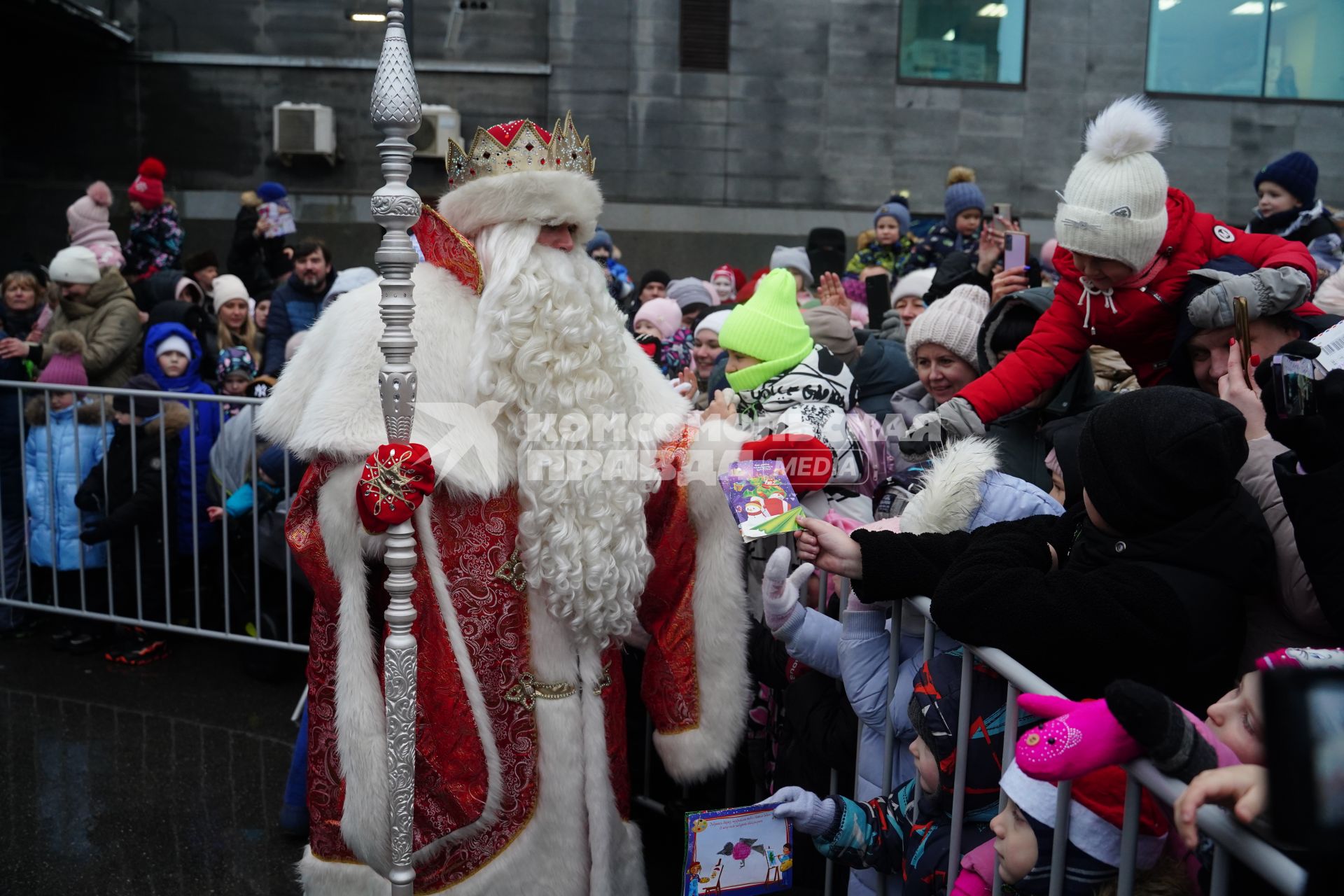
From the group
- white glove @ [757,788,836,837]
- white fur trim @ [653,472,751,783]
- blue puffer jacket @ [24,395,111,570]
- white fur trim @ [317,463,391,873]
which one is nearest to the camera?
white glove @ [757,788,836,837]

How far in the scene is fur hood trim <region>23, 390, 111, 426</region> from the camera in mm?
5887

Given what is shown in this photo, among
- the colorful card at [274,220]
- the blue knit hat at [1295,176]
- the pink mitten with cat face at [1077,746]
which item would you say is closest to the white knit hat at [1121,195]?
the pink mitten with cat face at [1077,746]

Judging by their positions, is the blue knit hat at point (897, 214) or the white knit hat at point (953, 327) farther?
the blue knit hat at point (897, 214)

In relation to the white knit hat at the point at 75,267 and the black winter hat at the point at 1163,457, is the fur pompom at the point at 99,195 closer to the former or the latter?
the white knit hat at the point at 75,267

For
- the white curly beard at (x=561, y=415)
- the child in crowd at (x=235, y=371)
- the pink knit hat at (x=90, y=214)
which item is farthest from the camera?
the pink knit hat at (x=90, y=214)

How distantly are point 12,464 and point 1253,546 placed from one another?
6.28 metres

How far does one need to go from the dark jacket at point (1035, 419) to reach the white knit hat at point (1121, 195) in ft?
1.56

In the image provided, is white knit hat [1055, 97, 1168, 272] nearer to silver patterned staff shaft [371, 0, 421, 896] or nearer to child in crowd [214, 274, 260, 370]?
silver patterned staff shaft [371, 0, 421, 896]

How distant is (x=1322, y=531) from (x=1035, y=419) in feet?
5.16

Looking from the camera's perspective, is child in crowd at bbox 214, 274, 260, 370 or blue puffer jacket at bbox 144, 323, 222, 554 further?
child in crowd at bbox 214, 274, 260, 370

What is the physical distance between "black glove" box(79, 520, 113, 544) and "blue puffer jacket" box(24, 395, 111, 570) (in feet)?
0.76

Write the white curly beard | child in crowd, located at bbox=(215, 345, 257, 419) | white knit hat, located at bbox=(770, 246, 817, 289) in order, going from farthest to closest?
white knit hat, located at bbox=(770, 246, 817, 289) < child in crowd, located at bbox=(215, 345, 257, 419) < the white curly beard

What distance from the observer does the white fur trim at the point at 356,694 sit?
276 centimetres

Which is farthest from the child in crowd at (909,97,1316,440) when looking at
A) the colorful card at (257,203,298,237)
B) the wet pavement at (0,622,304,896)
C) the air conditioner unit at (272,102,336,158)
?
the air conditioner unit at (272,102,336,158)
